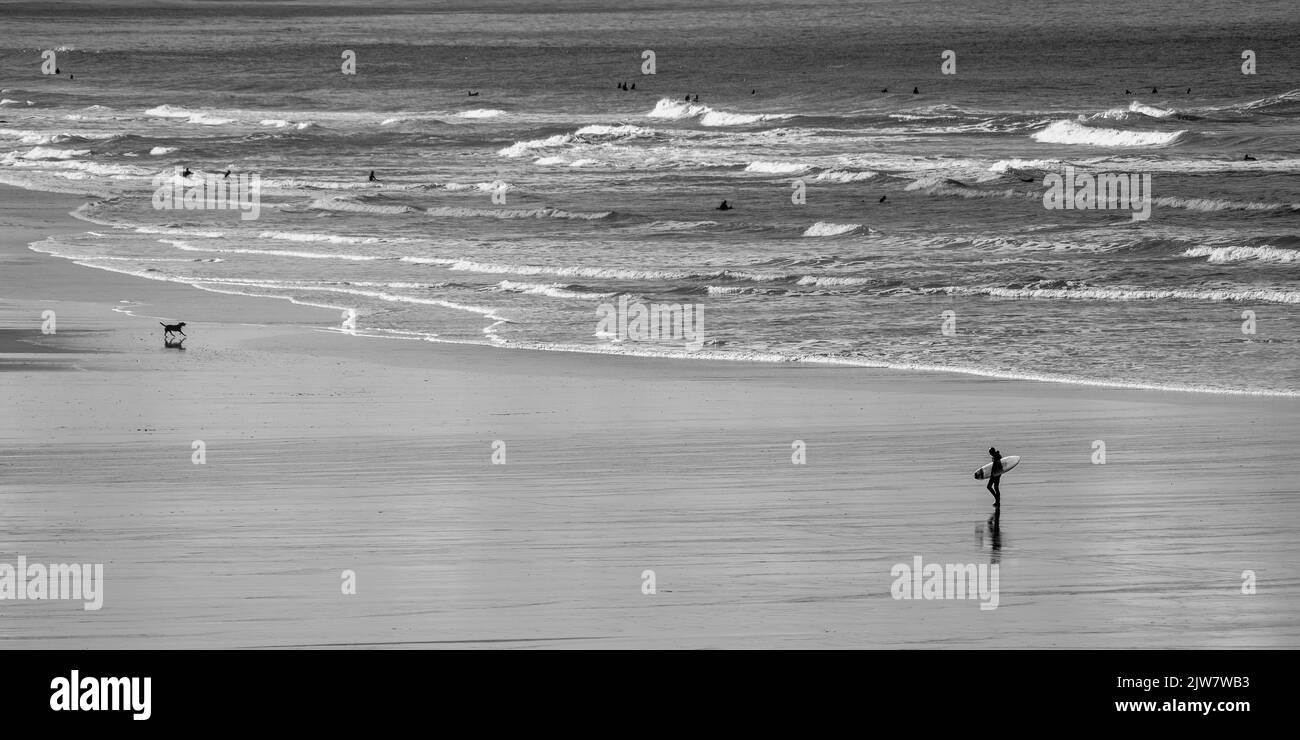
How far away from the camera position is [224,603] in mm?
8758

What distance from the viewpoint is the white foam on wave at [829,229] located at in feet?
106

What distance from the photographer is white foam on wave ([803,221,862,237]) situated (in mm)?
32438

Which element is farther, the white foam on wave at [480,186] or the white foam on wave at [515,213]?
the white foam on wave at [480,186]

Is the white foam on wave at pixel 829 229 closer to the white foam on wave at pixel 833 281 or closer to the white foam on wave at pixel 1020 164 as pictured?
the white foam on wave at pixel 833 281

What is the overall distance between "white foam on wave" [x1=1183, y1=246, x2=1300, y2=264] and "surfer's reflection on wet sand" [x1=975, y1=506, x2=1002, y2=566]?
18.1 m

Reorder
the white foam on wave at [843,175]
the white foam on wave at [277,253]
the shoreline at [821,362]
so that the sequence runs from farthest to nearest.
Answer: the white foam on wave at [843,175]
the white foam on wave at [277,253]
the shoreline at [821,362]

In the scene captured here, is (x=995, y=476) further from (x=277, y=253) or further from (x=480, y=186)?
(x=480, y=186)

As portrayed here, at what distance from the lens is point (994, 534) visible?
10.3 metres

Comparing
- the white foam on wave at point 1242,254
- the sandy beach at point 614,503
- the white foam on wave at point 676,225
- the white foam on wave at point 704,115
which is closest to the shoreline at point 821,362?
the sandy beach at point 614,503

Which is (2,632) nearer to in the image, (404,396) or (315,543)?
(315,543)

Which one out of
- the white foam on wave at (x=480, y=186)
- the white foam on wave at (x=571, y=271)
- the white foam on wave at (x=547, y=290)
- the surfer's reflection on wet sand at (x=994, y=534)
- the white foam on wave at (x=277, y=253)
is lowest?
the surfer's reflection on wet sand at (x=994, y=534)

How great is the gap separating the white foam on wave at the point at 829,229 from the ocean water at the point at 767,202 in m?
0.07

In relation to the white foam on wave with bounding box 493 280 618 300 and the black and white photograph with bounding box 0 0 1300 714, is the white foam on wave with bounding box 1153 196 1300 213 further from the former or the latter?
the white foam on wave with bounding box 493 280 618 300

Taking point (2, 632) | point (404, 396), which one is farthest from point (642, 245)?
point (2, 632)
